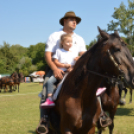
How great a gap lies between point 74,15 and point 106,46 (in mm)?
1303

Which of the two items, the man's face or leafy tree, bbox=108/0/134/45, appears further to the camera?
leafy tree, bbox=108/0/134/45

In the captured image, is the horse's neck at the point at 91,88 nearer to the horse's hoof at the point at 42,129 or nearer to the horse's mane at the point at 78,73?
the horse's mane at the point at 78,73

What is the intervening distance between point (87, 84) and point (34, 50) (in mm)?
98802

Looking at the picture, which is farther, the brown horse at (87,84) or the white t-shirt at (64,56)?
the white t-shirt at (64,56)

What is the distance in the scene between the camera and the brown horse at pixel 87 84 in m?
3.21

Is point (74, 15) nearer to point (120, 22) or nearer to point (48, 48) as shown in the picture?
point (48, 48)

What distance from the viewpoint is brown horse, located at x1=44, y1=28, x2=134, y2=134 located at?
10.5 feet

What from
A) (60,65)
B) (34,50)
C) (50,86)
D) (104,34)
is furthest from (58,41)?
(34,50)

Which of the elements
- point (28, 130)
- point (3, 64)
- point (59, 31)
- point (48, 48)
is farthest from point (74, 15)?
point (3, 64)

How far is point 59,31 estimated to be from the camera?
14.6 feet

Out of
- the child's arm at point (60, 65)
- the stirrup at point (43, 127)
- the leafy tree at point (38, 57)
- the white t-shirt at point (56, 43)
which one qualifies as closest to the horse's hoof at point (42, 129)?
the stirrup at point (43, 127)

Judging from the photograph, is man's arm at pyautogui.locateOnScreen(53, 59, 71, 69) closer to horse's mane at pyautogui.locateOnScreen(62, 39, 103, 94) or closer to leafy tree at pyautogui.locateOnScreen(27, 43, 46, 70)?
horse's mane at pyautogui.locateOnScreen(62, 39, 103, 94)

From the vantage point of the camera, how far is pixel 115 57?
3102 millimetres

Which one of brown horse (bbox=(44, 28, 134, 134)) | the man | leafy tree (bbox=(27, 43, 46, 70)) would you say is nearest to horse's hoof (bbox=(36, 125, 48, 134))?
the man
